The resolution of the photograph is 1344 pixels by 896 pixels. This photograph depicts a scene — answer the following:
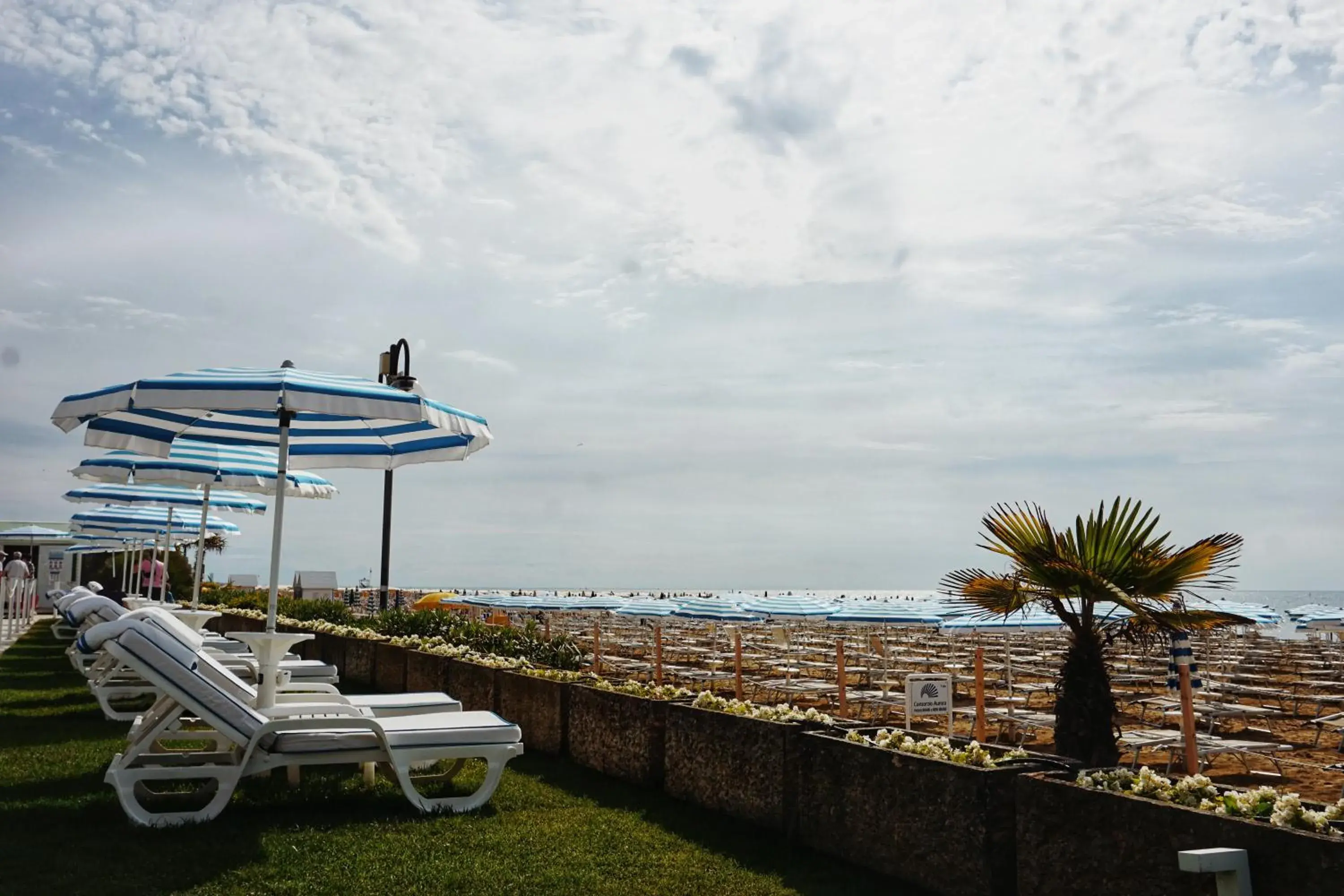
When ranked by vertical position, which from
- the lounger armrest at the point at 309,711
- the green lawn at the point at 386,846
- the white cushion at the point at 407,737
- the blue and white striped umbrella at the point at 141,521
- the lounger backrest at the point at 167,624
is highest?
the blue and white striped umbrella at the point at 141,521

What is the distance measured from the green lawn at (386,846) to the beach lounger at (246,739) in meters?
0.17

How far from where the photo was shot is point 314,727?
539cm

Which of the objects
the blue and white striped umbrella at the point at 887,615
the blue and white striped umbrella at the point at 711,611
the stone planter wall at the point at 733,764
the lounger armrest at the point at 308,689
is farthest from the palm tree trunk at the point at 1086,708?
the blue and white striped umbrella at the point at 711,611

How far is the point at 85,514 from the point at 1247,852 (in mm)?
16983

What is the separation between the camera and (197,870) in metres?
4.40

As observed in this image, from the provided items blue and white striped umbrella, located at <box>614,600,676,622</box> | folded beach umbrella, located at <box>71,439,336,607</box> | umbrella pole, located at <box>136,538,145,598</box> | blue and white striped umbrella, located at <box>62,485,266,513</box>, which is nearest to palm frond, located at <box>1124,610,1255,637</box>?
folded beach umbrella, located at <box>71,439,336,607</box>

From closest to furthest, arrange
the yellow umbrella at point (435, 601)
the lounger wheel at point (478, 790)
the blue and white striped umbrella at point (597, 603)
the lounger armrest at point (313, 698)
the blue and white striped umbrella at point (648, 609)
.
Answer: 1. the lounger wheel at point (478, 790)
2. the lounger armrest at point (313, 698)
3. the blue and white striped umbrella at point (648, 609)
4. the yellow umbrella at point (435, 601)
5. the blue and white striped umbrella at point (597, 603)

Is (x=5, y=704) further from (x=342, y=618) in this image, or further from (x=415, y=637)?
(x=342, y=618)

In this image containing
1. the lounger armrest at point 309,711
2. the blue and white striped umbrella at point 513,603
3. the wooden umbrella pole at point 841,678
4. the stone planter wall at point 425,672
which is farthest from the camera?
the blue and white striped umbrella at point 513,603

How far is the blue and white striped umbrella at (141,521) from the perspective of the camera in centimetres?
1584

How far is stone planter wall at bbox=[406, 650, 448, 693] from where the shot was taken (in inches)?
370

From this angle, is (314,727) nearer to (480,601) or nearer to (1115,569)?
(1115,569)

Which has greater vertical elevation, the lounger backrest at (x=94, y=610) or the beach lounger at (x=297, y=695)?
the lounger backrest at (x=94, y=610)

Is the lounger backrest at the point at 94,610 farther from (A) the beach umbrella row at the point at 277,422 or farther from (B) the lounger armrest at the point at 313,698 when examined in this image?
(B) the lounger armrest at the point at 313,698
